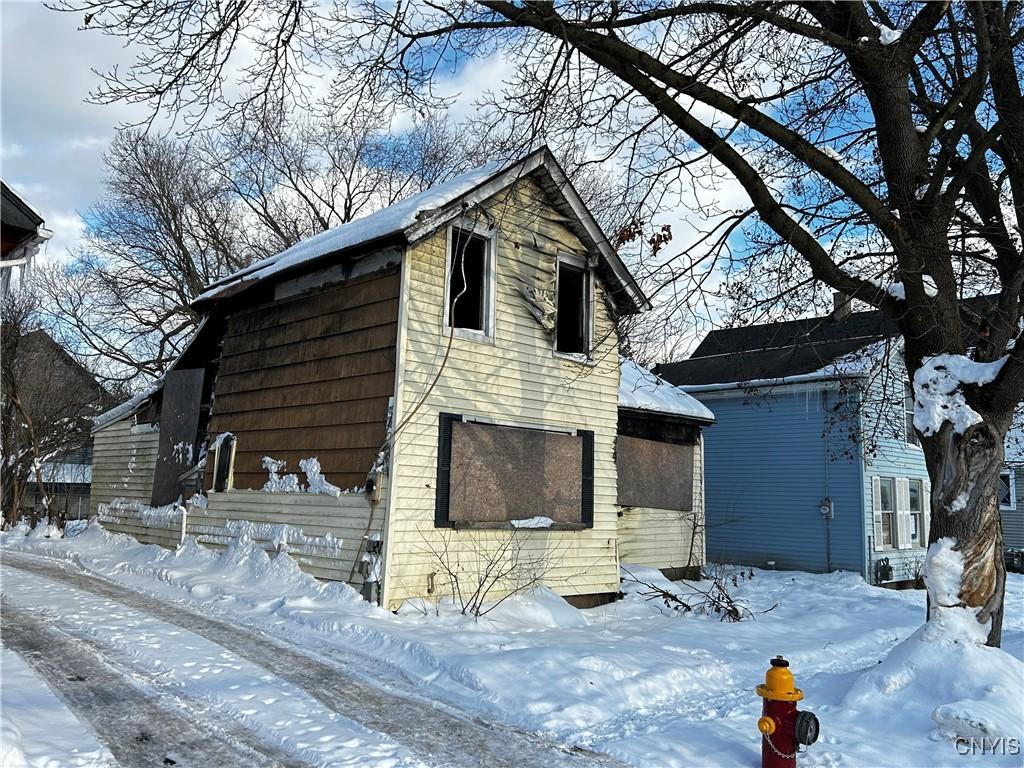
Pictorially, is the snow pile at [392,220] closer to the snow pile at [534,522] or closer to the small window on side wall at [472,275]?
the small window on side wall at [472,275]

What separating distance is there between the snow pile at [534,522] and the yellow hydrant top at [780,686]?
642 cm

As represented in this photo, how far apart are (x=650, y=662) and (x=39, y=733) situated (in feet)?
18.2

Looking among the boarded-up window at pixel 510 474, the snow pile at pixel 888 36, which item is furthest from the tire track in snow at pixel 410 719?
the snow pile at pixel 888 36

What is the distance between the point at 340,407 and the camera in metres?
11.1

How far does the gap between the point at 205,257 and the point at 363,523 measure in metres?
21.9

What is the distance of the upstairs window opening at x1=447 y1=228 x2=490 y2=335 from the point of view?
37.4ft

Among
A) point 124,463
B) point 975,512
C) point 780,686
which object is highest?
point 124,463

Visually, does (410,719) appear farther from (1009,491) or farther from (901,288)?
(1009,491)

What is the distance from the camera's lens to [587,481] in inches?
504

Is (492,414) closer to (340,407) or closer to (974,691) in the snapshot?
(340,407)

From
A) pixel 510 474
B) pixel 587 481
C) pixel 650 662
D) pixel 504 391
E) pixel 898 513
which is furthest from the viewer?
pixel 898 513

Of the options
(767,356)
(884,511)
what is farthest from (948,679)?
(767,356)

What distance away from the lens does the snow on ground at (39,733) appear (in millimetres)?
4550

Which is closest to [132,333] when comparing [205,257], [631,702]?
[205,257]
